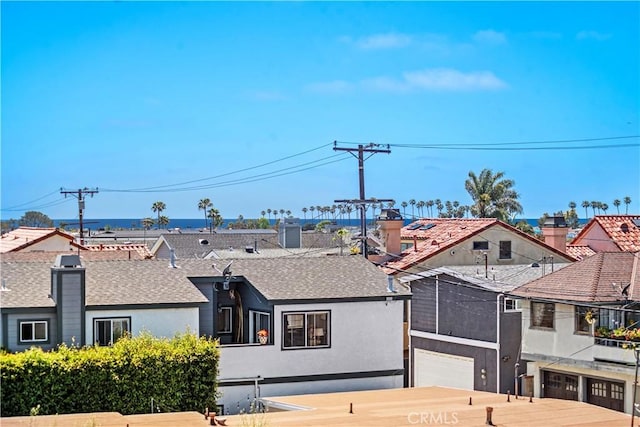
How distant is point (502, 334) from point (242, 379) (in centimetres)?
1149

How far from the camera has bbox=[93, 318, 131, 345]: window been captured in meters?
25.8

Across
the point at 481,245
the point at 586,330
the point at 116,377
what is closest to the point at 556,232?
the point at 481,245

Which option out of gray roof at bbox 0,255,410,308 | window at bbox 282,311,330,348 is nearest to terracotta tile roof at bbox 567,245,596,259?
gray roof at bbox 0,255,410,308

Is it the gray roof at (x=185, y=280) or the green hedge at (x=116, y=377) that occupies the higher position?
the gray roof at (x=185, y=280)

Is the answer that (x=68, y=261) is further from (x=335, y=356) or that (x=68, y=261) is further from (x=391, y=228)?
(x=391, y=228)

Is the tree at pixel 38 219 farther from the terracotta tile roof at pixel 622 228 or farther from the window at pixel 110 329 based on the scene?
the window at pixel 110 329

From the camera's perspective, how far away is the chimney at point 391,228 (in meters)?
45.3

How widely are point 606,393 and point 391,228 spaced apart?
680 inches

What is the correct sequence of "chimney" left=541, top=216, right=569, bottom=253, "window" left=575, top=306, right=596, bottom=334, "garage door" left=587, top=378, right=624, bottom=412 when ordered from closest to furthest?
"garage door" left=587, top=378, right=624, bottom=412, "window" left=575, top=306, right=596, bottom=334, "chimney" left=541, top=216, right=569, bottom=253

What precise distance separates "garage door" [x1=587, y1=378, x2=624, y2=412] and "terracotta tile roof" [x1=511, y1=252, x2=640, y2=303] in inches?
118

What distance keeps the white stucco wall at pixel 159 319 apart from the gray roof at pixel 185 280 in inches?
11.3

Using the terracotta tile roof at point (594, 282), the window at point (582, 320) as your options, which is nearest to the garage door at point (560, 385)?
the window at point (582, 320)

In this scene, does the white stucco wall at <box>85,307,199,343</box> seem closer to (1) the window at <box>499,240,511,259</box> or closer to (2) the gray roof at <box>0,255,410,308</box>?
(2) the gray roof at <box>0,255,410,308</box>

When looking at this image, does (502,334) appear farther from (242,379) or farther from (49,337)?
(49,337)
